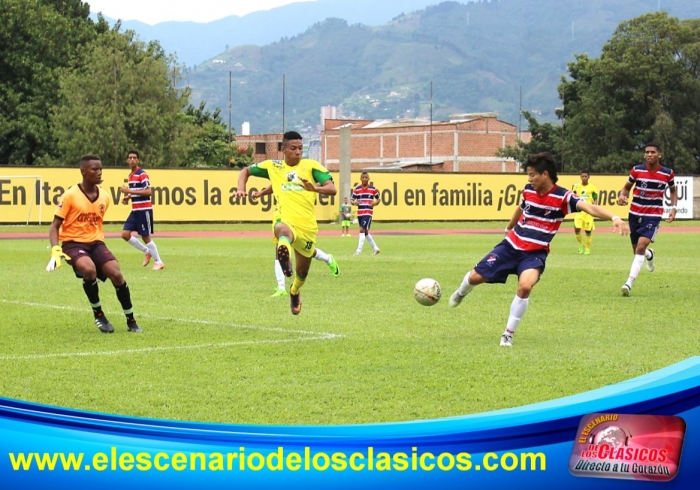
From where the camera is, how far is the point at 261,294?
53.6ft

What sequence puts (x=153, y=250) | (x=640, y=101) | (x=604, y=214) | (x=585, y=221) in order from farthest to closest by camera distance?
(x=640, y=101), (x=585, y=221), (x=153, y=250), (x=604, y=214)

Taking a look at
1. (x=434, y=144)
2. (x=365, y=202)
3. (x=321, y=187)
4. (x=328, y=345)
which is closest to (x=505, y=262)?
(x=328, y=345)

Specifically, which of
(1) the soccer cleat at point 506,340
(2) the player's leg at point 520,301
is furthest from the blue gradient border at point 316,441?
(1) the soccer cleat at point 506,340

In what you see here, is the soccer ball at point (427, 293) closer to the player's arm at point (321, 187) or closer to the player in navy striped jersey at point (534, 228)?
the player in navy striped jersey at point (534, 228)

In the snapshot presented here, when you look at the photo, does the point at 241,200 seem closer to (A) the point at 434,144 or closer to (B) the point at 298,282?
(B) the point at 298,282

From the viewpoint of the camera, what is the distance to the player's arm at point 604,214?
928 cm

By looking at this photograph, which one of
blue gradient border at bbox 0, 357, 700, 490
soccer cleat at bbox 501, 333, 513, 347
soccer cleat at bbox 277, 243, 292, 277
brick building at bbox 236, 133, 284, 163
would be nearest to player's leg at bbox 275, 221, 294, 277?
soccer cleat at bbox 277, 243, 292, 277

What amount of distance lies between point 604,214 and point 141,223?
13.9 meters

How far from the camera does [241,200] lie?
1745 inches

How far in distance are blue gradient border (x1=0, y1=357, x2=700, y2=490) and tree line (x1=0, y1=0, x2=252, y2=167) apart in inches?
2197

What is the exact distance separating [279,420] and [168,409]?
88cm

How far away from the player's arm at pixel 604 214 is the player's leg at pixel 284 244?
393 centimetres

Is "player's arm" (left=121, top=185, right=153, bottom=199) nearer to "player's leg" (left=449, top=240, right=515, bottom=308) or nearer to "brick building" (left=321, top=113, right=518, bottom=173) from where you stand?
"player's leg" (left=449, top=240, right=515, bottom=308)

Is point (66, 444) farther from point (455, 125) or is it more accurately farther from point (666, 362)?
point (455, 125)
